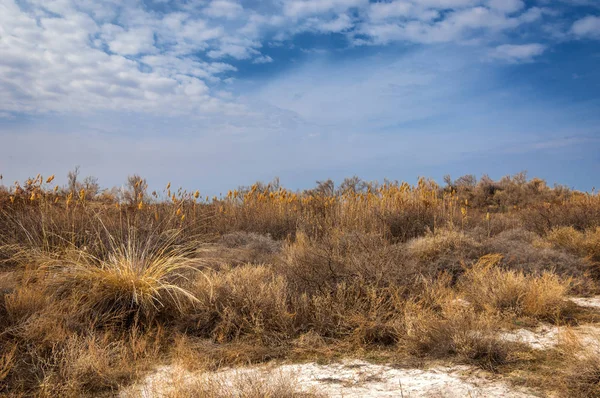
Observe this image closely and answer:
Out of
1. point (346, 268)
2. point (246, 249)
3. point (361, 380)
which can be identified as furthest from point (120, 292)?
point (246, 249)

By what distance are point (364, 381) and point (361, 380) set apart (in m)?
0.03

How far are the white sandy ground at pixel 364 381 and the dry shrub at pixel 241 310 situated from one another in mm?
662

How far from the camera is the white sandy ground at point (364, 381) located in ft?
10.6

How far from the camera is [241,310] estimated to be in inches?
186

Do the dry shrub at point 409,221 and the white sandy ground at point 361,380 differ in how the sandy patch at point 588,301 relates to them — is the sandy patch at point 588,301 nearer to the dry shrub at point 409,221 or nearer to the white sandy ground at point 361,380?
the white sandy ground at point 361,380

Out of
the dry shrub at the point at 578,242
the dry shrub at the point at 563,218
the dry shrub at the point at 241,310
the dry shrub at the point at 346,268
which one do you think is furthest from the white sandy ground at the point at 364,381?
the dry shrub at the point at 563,218

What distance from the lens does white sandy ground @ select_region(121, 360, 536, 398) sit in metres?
3.23

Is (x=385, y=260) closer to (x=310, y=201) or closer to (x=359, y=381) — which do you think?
(x=359, y=381)

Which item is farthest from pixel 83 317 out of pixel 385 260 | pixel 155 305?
pixel 385 260

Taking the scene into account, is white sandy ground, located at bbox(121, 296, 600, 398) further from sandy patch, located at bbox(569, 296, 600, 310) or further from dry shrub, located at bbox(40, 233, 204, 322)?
sandy patch, located at bbox(569, 296, 600, 310)

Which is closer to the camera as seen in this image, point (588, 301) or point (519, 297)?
point (519, 297)

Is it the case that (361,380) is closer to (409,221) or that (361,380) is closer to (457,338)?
(457,338)

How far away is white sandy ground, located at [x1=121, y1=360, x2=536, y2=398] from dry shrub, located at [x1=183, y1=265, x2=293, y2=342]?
662mm

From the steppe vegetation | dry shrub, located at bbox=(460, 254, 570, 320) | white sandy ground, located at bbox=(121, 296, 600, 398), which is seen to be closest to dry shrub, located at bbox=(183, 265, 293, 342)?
the steppe vegetation
